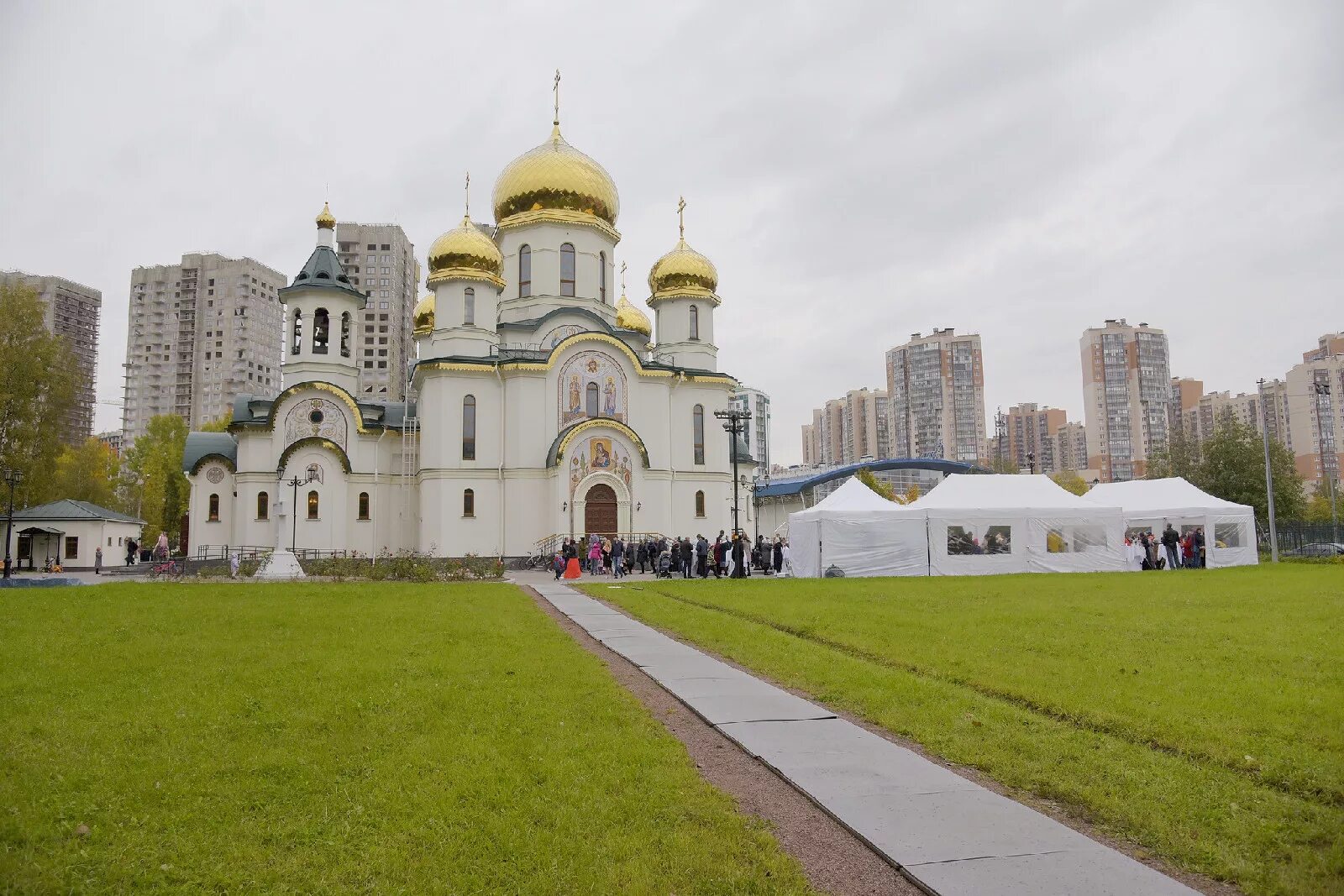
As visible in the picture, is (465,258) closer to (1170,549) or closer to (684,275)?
(684,275)

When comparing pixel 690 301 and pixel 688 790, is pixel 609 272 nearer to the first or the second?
pixel 690 301

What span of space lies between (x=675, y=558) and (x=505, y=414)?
9986 mm

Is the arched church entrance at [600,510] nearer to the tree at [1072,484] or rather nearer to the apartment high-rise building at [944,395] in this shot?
the tree at [1072,484]

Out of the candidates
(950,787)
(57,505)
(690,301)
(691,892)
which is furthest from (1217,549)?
(57,505)

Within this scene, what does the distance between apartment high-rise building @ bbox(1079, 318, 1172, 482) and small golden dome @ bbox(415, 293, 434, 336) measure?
205 ft

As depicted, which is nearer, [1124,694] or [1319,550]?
A: [1124,694]

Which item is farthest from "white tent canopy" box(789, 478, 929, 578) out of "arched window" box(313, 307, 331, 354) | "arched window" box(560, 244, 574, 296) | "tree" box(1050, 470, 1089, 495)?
"tree" box(1050, 470, 1089, 495)

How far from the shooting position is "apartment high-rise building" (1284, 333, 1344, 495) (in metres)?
40.8

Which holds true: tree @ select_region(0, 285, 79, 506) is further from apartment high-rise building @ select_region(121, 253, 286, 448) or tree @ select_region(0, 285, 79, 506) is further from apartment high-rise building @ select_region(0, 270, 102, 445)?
apartment high-rise building @ select_region(121, 253, 286, 448)

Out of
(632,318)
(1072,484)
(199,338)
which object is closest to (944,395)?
(1072,484)

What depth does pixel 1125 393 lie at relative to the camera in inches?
3246

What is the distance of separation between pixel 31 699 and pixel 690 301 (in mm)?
33117

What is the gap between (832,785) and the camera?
5.61 meters

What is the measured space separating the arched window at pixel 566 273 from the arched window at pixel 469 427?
6.41 meters
